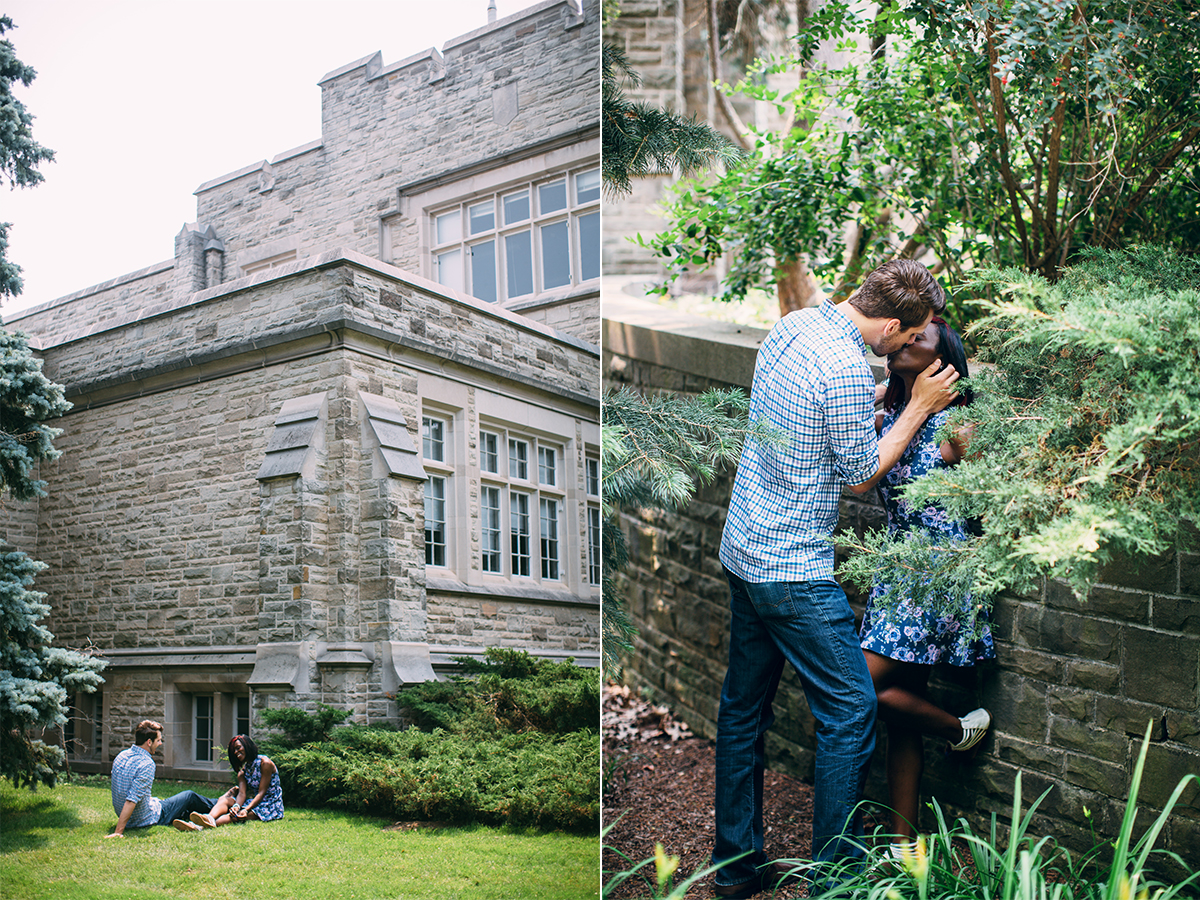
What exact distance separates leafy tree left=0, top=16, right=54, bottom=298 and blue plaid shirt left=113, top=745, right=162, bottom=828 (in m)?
1.75

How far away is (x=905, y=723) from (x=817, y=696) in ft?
1.66

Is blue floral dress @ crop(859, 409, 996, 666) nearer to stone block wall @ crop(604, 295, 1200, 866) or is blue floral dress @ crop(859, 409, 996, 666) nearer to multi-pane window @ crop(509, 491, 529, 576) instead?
stone block wall @ crop(604, 295, 1200, 866)

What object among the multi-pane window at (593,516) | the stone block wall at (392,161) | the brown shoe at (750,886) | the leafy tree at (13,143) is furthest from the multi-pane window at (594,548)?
the leafy tree at (13,143)

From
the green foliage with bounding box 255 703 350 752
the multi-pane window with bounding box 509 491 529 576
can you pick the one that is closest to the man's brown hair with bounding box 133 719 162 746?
the green foliage with bounding box 255 703 350 752

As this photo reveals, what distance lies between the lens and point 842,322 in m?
3.22

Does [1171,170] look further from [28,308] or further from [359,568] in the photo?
[28,308]

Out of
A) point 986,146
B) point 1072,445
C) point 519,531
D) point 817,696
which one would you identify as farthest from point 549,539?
point 986,146

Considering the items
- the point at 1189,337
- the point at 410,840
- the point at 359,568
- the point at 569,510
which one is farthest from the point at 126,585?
the point at 1189,337

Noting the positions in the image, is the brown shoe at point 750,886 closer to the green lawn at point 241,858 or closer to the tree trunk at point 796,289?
the green lawn at point 241,858

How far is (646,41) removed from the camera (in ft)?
32.0

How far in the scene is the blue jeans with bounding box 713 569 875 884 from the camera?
311cm

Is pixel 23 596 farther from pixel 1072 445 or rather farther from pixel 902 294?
pixel 1072 445

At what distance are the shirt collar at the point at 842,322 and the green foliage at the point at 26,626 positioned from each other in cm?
281

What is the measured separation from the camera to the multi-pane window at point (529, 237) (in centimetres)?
347
